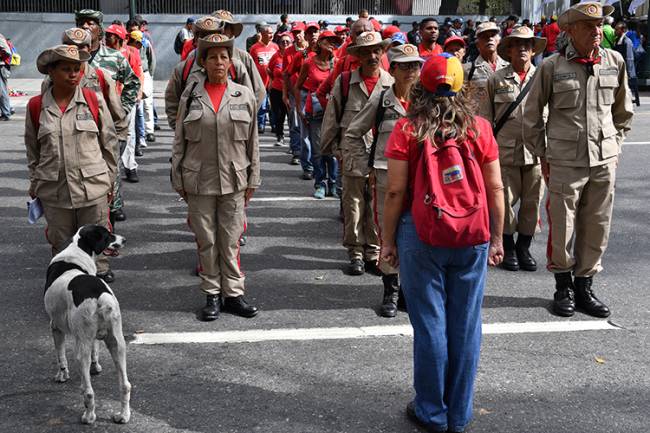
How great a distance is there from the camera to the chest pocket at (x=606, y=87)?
20.3 feet

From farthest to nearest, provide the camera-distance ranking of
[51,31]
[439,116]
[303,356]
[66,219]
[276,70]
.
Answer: [51,31], [276,70], [66,219], [303,356], [439,116]

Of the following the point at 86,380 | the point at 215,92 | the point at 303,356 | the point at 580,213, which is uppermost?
the point at 215,92

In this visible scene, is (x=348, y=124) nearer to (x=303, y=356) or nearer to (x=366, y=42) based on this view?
(x=366, y=42)

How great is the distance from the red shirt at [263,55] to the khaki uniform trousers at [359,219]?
7.81 metres

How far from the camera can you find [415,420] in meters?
4.52

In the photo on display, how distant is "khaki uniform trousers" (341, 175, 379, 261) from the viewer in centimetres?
732

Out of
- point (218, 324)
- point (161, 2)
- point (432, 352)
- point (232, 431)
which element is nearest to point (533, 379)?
point (432, 352)

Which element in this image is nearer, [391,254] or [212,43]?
[391,254]

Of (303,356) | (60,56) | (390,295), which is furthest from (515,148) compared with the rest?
(60,56)

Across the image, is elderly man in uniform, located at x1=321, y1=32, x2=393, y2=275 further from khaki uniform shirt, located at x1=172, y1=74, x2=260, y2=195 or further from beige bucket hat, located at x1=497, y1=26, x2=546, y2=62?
khaki uniform shirt, located at x1=172, y1=74, x2=260, y2=195

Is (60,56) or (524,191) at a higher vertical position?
(60,56)

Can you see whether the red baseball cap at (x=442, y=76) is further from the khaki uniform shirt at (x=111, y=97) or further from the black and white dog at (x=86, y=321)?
the khaki uniform shirt at (x=111, y=97)

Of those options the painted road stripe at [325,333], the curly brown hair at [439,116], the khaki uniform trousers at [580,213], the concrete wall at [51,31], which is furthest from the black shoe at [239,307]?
the concrete wall at [51,31]

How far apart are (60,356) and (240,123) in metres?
2.03
